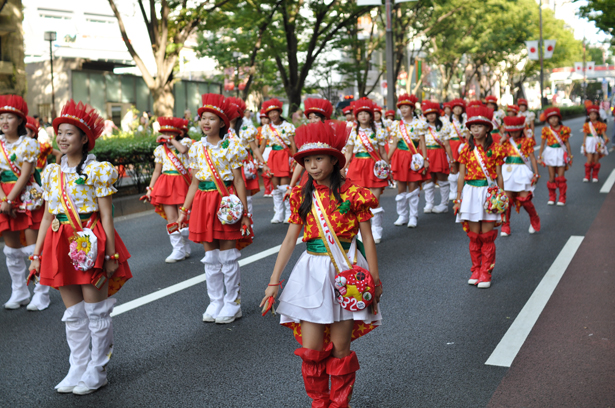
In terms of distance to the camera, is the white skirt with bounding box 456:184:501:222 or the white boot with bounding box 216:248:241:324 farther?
the white skirt with bounding box 456:184:501:222

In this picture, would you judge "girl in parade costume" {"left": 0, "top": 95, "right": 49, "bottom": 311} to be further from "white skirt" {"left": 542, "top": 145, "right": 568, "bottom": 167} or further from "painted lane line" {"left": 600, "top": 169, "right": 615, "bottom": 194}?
"painted lane line" {"left": 600, "top": 169, "right": 615, "bottom": 194}

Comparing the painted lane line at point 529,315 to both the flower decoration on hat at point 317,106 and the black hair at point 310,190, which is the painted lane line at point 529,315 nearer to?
the black hair at point 310,190

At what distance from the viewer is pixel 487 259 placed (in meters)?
6.96

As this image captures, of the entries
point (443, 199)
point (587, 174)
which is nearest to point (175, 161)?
point (443, 199)

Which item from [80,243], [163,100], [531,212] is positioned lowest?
[531,212]

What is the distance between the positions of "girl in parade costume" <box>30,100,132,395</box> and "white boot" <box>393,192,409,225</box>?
694 cm

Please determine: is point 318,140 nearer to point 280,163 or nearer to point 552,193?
point 280,163

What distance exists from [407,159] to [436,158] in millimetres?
1526

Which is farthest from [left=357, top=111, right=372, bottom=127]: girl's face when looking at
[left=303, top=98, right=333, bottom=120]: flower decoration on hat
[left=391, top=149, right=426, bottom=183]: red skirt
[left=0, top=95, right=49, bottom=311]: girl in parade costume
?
[left=0, top=95, right=49, bottom=311]: girl in parade costume

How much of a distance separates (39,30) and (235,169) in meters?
51.1

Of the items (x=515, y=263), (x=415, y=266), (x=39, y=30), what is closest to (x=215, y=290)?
(x=415, y=266)

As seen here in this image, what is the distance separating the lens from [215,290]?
19.8ft

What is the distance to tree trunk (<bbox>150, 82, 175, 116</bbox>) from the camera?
1797 cm

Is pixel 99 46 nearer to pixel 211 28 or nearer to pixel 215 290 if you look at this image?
pixel 211 28
